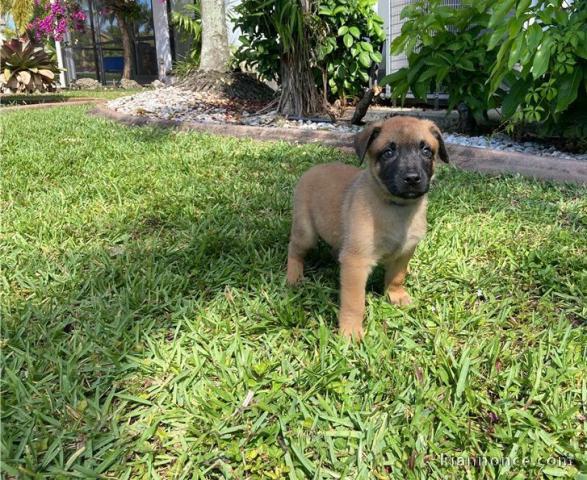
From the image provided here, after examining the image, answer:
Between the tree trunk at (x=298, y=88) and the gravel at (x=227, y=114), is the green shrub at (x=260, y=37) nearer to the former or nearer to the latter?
the tree trunk at (x=298, y=88)

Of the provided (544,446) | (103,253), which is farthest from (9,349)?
(544,446)

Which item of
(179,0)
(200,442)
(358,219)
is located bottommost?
(200,442)

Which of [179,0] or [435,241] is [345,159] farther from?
[179,0]

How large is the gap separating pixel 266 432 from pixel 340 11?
7685mm

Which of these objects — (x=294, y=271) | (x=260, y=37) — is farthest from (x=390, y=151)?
(x=260, y=37)

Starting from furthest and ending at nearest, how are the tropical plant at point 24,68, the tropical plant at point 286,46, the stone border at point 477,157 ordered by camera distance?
the tropical plant at point 24,68 → the tropical plant at point 286,46 → the stone border at point 477,157

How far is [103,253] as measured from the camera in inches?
125

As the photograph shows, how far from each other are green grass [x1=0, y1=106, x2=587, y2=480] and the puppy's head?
69 cm

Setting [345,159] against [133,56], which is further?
[133,56]

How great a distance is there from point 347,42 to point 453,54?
2.69 metres

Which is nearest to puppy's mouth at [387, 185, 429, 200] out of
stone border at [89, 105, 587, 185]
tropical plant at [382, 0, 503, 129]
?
stone border at [89, 105, 587, 185]

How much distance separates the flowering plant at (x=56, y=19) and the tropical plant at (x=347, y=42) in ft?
42.5

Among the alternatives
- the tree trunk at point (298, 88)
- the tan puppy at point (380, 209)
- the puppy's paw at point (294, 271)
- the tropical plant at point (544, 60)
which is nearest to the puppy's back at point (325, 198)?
the tan puppy at point (380, 209)

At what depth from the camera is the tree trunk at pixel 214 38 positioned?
11203mm
